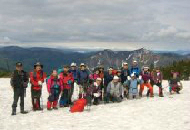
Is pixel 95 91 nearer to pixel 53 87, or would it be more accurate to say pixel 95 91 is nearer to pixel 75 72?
pixel 75 72

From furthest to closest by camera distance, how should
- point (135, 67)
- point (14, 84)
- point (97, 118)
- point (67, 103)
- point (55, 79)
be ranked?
point (135, 67) < point (67, 103) < point (55, 79) < point (14, 84) < point (97, 118)

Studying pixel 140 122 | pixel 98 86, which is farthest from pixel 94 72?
pixel 140 122

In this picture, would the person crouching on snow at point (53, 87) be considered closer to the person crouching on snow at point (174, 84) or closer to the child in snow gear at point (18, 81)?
the child in snow gear at point (18, 81)

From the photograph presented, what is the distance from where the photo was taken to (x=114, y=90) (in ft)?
56.2

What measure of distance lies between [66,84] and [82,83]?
103cm

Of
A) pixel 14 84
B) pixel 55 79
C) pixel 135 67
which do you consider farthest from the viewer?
pixel 135 67

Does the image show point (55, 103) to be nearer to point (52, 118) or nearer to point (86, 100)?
point (86, 100)

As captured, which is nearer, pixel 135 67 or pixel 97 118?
pixel 97 118

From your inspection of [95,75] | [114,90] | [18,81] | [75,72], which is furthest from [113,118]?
[75,72]

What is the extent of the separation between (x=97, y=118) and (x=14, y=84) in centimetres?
428

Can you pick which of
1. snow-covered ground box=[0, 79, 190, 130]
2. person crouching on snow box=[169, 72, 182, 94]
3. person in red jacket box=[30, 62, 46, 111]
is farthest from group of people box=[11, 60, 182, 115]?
person crouching on snow box=[169, 72, 182, 94]

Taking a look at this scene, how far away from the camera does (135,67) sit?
1817 centimetres

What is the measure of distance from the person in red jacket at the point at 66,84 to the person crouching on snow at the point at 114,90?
2.22 meters

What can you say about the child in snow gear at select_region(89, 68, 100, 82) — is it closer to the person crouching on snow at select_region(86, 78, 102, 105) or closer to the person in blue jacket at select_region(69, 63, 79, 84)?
the person crouching on snow at select_region(86, 78, 102, 105)
